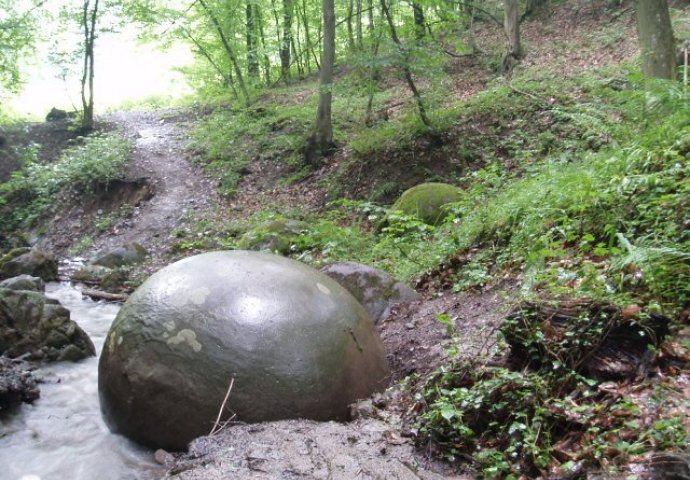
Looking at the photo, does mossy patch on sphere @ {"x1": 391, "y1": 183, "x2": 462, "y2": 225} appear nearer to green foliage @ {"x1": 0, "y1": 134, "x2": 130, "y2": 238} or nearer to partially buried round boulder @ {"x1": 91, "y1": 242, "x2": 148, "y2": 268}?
partially buried round boulder @ {"x1": 91, "y1": 242, "x2": 148, "y2": 268}

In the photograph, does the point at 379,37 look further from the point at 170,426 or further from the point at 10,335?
the point at 170,426

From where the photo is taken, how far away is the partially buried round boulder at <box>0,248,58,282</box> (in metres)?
9.53

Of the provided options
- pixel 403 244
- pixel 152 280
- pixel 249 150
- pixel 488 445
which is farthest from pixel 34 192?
pixel 488 445

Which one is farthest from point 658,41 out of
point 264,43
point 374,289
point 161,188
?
point 264,43

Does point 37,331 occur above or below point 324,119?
below

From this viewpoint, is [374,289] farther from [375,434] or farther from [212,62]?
[212,62]

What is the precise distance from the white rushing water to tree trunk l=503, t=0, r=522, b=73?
12.3m

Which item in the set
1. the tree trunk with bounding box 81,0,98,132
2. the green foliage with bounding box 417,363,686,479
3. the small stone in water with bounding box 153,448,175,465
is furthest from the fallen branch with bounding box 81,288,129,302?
the tree trunk with bounding box 81,0,98,132

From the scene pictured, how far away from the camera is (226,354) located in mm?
3420

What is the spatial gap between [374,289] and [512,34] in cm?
1083

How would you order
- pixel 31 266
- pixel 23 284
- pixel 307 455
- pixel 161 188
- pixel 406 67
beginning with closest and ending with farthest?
pixel 307 455, pixel 23 284, pixel 31 266, pixel 406 67, pixel 161 188

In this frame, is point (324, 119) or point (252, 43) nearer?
point (324, 119)

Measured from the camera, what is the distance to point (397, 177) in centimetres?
1055

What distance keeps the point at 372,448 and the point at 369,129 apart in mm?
10049
